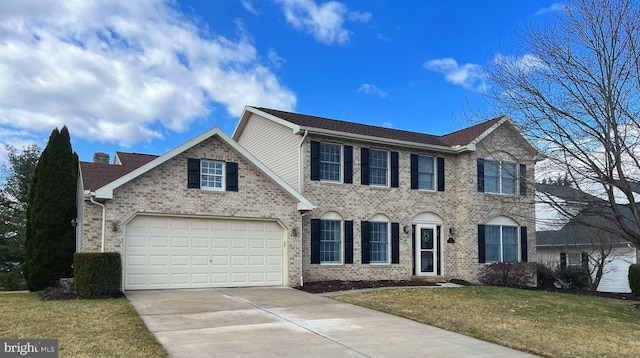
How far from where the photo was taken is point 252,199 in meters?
16.8

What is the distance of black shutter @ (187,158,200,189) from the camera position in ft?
52.1

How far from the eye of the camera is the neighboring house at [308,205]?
49.8ft

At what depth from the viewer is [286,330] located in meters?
9.73

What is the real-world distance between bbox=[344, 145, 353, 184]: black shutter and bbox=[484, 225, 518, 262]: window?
654cm

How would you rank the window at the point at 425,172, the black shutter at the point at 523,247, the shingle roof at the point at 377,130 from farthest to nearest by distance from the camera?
the black shutter at the point at 523,247 < the window at the point at 425,172 < the shingle roof at the point at 377,130

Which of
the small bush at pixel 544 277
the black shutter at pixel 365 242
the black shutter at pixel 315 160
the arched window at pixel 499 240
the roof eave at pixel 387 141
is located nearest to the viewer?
the roof eave at pixel 387 141

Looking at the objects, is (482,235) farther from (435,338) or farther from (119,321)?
(119,321)

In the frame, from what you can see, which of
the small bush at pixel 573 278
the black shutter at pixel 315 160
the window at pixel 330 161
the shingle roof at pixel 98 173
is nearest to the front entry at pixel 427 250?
the window at pixel 330 161

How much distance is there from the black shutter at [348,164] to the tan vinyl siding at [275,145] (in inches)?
72.4

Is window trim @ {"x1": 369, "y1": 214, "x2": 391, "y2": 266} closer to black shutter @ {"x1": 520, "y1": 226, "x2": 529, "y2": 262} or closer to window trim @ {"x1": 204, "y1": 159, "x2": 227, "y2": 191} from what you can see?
window trim @ {"x1": 204, "y1": 159, "x2": 227, "y2": 191}

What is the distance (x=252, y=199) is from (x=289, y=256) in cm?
222

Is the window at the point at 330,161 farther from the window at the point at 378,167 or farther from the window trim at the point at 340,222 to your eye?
the window at the point at 378,167

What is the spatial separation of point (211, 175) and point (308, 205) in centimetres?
326

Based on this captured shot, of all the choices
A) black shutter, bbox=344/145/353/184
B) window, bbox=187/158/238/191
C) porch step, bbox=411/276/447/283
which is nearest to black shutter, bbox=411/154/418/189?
black shutter, bbox=344/145/353/184
